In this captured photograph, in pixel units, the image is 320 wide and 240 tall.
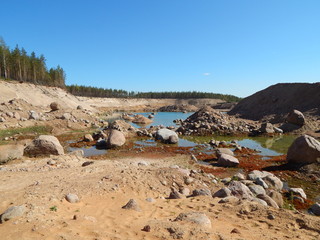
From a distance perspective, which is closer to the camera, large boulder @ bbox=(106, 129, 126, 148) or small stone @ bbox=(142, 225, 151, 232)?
small stone @ bbox=(142, 225, 151, 232)

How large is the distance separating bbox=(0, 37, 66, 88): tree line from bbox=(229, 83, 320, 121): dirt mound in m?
70.7

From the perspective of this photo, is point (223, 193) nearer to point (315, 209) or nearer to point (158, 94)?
point (315, 209)

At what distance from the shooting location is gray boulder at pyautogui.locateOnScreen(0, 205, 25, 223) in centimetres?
634

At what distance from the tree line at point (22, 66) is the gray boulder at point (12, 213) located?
238 ft

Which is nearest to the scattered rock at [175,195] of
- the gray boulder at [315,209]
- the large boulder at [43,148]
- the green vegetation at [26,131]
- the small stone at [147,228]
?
the small stone at [147,228]

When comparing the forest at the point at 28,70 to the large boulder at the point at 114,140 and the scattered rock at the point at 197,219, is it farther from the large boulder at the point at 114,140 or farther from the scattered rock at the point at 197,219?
the scattered rock at the point at 197,219

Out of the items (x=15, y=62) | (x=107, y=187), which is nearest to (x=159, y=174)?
(x=107, y=187)

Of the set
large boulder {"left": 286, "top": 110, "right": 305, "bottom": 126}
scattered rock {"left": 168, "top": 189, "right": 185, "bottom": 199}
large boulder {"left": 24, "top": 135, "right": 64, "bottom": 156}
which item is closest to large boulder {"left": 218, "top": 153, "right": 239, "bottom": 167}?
scattered rock {"left": 168, "top": 189, "right": 185, "bottom": 199}

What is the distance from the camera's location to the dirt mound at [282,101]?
45.0 metres

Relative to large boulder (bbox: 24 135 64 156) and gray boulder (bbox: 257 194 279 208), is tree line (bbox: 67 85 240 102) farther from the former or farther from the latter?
gray boulder (bbox: 257 194 279 208)

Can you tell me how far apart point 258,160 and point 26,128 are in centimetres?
2819

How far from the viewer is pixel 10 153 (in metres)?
14.9

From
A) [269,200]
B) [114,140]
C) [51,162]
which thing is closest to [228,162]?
[269,200]

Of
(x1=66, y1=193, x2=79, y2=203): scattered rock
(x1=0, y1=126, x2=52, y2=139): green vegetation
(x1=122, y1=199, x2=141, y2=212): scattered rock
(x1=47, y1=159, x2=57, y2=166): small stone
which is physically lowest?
(x1=0, y1=126, x2=52, y2=139): green vegetation
